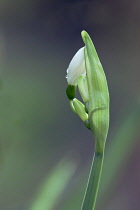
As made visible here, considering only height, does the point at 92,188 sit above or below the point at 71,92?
below

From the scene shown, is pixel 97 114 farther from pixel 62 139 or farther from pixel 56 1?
pixel 56 1

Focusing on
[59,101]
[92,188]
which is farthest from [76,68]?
[59,101]

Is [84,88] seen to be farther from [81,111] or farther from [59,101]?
[59,101]

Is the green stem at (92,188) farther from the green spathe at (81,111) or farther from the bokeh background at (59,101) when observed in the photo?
the bokeh background at (59,101)

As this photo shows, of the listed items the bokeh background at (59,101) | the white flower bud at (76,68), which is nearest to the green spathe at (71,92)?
the white flower bud at (76,68)

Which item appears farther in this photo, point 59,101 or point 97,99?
point 59,101
